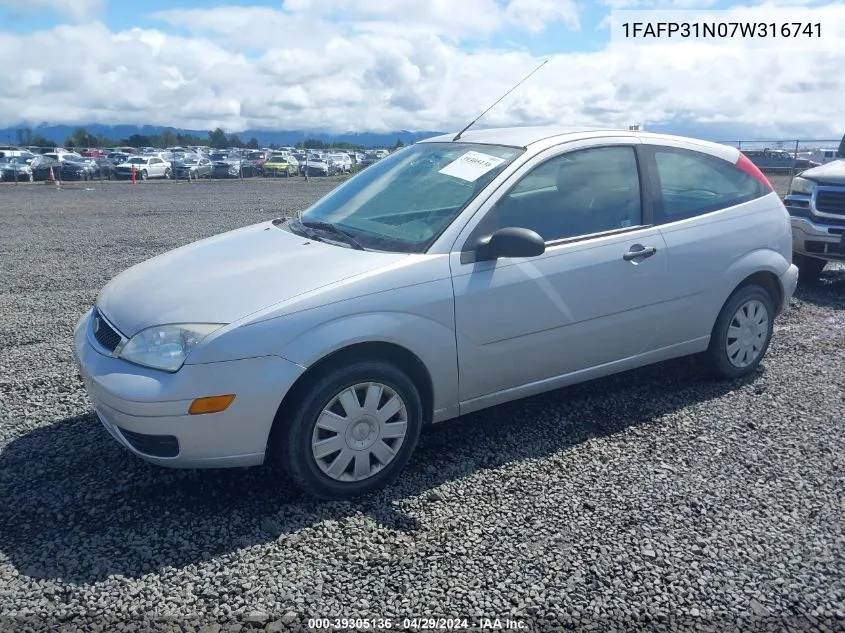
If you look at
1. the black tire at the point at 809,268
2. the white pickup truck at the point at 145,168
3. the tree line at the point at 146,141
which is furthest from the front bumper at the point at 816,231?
the tree line at the point at 146,141

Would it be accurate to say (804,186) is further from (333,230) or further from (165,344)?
(165,344)

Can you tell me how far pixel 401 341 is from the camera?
141 inches

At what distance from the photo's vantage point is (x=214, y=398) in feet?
10.6

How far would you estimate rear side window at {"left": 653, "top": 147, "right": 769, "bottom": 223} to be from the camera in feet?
15.3

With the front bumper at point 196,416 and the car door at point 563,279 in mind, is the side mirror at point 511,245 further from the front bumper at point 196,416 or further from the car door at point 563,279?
the front bumper at point 196,416

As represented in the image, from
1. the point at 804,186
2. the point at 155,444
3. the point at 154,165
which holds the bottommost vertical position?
the point at 155,444

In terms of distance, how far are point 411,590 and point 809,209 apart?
7373 millimetres

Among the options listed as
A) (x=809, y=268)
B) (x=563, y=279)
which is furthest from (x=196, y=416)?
(x=809, y=268)

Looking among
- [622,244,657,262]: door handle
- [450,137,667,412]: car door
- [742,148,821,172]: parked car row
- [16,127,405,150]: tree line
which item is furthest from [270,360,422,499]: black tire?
[16,127,405,150]: tree line

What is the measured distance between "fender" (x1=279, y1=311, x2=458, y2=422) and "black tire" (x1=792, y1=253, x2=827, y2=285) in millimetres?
6680

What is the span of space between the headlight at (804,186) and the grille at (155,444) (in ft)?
25.7

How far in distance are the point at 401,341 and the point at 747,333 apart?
2.86 meters

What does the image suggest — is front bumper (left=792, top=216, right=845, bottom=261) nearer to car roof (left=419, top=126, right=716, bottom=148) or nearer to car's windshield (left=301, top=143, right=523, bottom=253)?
car roof (left=419, top=126, right=716, bottom=148)

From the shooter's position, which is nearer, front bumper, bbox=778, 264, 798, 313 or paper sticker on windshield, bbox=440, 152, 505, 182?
paper sticker on windshield, bbox=440, 152, 505, 182
